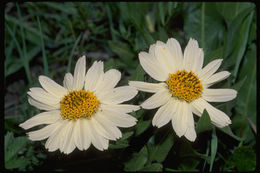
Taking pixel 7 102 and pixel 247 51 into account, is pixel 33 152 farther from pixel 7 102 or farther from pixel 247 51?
pixel 247 51

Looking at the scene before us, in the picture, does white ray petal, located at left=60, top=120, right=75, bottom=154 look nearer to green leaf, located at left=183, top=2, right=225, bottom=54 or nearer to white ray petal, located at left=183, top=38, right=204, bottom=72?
white ray petal, located at left=183, top=38, right=204, bottom=72

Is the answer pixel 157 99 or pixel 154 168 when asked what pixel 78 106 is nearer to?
pixel 157 99

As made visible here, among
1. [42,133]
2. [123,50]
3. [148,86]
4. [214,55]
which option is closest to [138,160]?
[148,86]

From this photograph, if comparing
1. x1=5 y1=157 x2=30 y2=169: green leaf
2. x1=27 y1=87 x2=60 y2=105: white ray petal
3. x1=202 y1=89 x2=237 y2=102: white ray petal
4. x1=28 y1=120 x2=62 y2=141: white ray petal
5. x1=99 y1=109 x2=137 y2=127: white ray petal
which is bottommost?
x1=5 y1=157 x2=30 y2=169: green leaf

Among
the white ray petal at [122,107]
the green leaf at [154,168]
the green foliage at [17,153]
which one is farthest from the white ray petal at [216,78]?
the green foliage at [17,153]

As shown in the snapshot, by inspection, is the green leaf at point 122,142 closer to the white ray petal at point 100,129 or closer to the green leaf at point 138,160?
the white ray petal at point 100,129

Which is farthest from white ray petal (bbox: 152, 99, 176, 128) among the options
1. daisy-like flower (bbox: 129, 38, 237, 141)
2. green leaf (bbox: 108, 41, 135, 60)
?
green leaf (bbox: 108, 41, 135, 60)
